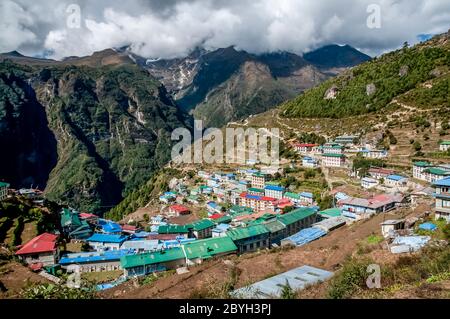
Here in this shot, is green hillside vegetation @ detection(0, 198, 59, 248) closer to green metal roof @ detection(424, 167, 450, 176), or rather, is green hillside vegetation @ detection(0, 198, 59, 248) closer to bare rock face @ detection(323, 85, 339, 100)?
green metal roof @ detection(424, 167, 450, 176)

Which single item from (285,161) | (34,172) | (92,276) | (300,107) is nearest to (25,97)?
(34,172)

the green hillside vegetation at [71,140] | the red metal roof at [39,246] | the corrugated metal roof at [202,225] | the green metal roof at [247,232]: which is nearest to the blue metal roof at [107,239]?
the red metal roof at [39,246]

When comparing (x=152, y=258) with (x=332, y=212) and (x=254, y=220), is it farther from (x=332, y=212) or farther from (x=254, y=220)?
(x=332, y=212)

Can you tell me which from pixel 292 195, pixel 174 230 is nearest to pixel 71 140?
pixel 174 230

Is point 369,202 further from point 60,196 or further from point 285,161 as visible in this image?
point 60,196

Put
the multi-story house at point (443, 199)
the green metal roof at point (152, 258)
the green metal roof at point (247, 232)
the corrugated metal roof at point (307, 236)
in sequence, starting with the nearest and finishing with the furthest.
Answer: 1. the multi-story house at point (443, 199)
2. the green metal roof at point (152, 258)
3. the corrugated metal roof at point (307, 236)
4. the green metal roof at point (247, 232)

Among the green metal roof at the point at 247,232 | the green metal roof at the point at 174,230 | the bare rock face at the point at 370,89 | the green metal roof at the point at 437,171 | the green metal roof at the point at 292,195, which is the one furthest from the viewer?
the bare rock face at the point at 370,89

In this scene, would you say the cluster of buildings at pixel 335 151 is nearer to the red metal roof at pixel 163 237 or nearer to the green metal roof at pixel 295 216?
the green metal roof at pixel 295 216

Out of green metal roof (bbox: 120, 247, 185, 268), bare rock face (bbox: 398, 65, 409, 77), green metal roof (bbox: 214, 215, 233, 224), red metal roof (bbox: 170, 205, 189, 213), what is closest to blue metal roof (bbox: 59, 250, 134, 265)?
green metal roof (bbox: 120, 247, 185, 268)
